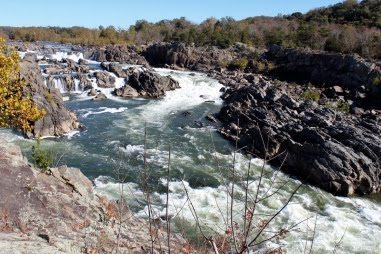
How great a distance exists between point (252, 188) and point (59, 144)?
1265 centimetres

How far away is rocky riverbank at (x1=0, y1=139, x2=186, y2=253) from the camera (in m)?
10.1

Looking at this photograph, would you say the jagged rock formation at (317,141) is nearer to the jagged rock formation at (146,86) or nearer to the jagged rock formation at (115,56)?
the jagged rock formation at (146,86)

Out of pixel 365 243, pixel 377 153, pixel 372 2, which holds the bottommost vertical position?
pixel 365 243

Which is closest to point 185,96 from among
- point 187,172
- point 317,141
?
point 317,141

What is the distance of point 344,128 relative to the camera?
85.4 feet

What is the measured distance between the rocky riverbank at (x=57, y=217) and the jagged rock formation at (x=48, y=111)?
11.4 m

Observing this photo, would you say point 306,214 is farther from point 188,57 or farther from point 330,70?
point 188,57

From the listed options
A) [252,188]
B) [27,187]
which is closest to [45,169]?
[27,187]

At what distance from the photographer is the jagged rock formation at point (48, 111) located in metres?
27.0

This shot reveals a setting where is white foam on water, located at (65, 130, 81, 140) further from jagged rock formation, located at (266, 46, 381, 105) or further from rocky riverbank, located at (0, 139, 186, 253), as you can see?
jagged rock formation, located at (266, 46, 381, 105)

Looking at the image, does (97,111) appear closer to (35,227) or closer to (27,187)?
(27,187)

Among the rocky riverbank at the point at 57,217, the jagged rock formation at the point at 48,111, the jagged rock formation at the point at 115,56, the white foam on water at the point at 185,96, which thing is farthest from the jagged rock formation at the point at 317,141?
the jagged rock formation at the point at 115,56

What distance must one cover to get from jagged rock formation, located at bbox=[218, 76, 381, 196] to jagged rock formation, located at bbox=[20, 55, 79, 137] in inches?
444

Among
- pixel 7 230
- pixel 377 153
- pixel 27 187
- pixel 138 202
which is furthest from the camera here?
pixel 377 153
